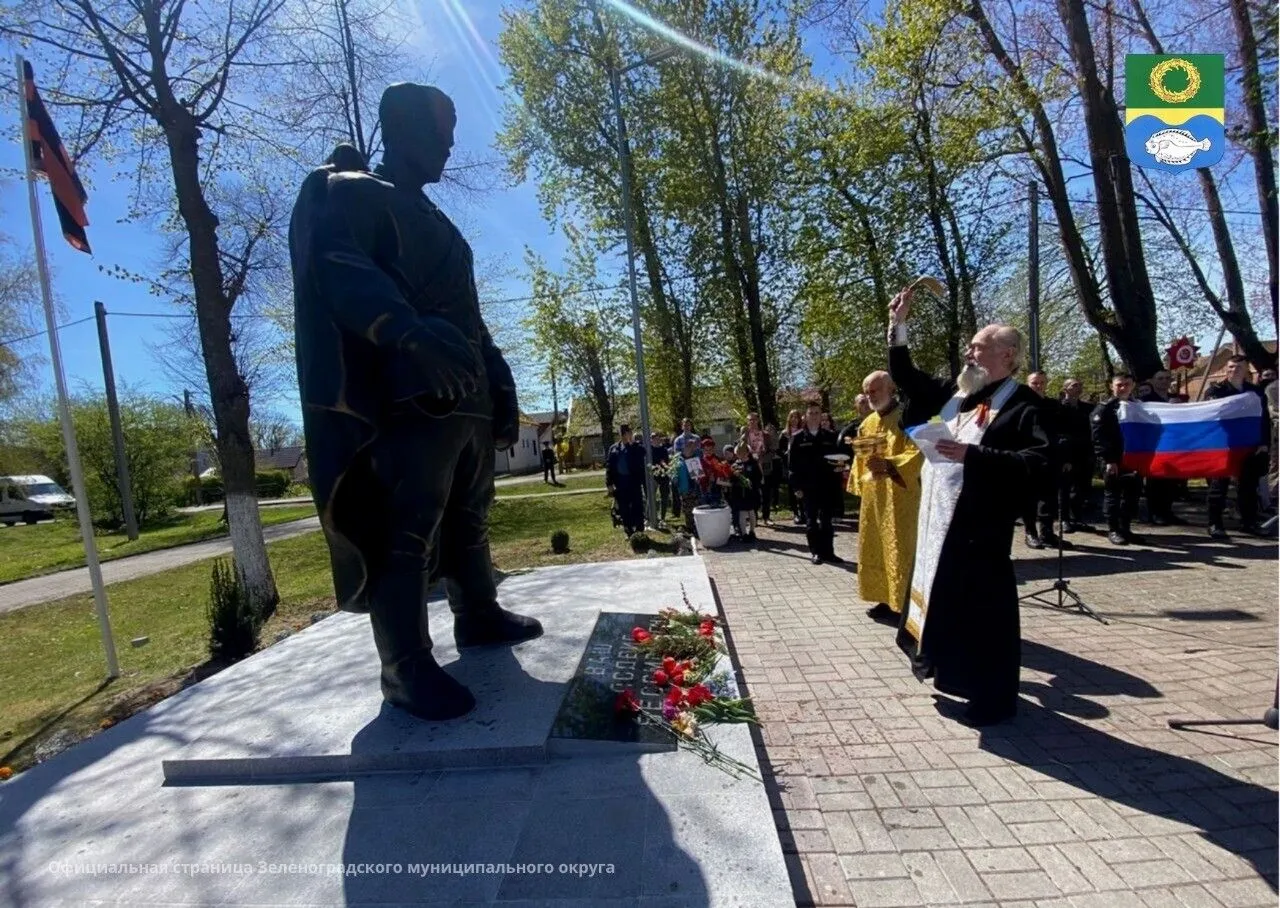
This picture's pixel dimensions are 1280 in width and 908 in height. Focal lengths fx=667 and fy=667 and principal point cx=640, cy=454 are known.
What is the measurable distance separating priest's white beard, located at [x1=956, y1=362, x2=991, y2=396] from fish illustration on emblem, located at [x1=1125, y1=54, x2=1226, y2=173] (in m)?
2.57

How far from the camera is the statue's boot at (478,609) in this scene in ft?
11.3

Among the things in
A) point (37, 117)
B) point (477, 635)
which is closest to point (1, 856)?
point (477, 635)

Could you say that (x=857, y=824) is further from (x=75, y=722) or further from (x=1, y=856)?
(x=75, y=722)

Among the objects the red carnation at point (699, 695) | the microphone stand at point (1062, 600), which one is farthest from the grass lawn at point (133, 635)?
the microphone stand at point (1062, 600)

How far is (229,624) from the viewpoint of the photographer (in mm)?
5203

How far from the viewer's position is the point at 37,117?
16.9 feet

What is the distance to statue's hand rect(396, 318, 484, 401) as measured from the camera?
7.91 feet

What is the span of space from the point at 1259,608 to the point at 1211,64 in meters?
4.12

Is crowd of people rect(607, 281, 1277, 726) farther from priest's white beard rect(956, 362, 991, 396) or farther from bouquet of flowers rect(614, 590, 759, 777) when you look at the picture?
bouquet of flowers rect(614, 590, 759, 777)

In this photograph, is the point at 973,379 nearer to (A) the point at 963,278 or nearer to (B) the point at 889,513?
(B) the point at 889,513

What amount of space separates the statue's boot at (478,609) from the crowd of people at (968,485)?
2.14m

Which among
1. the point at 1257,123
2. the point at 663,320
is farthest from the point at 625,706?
the point at 663,320

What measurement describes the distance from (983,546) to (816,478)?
4.36m

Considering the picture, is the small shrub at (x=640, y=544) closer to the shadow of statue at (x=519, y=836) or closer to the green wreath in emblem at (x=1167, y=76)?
the shadow of statue at (x=519, y=836)
